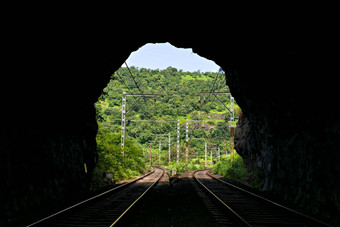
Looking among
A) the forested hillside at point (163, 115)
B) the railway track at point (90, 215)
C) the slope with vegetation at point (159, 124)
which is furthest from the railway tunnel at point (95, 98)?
the forested hillside at point (163, 115)

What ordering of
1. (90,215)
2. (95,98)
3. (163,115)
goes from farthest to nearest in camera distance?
(163,115), (95,98), (90,215)

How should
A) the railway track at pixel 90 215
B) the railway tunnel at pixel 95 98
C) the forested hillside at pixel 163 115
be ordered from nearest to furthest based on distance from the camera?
the railway track at pixel 90 215 → the railway tunnel at pixel 95 98 → the forested hillside at pixel 163 115

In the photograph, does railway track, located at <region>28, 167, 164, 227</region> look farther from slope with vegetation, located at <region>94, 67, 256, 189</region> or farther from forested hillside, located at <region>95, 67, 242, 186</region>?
forested hillside, located at <region>95, 67, 242, 186</region>

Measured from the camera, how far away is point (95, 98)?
15742mm

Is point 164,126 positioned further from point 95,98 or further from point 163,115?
point 95,98

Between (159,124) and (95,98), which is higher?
(95,98)

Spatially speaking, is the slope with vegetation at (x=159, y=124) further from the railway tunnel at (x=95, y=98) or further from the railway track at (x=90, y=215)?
the railway track at (x=90, y=215)

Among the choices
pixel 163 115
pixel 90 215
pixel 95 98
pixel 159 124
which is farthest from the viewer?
pixel 163 115

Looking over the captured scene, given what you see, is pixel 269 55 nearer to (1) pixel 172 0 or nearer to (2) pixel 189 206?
(1) pixel 172 0

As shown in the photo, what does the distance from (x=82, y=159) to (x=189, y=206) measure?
7.37 m

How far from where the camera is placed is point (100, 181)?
18422 mm

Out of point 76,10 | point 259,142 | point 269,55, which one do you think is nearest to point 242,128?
point 259,142

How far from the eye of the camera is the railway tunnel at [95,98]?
861cm

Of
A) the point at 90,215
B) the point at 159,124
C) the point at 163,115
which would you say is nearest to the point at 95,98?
the point at 90,215
